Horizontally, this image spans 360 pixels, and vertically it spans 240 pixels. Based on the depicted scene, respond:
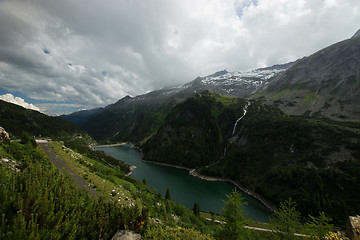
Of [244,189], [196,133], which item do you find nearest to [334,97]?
[196,133]

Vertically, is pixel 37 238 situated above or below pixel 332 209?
above

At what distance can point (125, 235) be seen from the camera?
910cm

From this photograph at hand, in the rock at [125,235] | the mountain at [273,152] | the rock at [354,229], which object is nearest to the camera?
the rock at [125,235]

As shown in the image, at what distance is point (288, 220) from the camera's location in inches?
1006

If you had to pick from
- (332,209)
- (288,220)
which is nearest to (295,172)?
(332,209)

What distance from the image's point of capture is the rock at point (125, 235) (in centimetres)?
884

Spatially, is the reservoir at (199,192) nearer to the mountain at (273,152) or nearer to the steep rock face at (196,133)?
the mountain at (273,152)

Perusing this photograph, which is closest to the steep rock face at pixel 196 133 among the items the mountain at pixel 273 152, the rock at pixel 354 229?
the mountain at pixel 273 152

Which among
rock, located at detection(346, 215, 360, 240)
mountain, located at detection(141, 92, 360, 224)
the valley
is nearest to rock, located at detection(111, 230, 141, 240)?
the valley

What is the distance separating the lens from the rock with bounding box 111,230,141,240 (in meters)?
8.84

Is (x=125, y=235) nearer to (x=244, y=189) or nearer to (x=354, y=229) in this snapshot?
(x=354, y=229)

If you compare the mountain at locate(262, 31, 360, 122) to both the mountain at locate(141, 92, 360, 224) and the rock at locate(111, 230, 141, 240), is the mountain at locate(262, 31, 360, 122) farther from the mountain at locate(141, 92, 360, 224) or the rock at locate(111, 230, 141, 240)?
the rock at locate(111, 230, 141, 240)

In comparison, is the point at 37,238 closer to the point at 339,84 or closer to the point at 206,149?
the point at 206,149

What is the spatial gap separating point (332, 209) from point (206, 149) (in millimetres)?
86908
